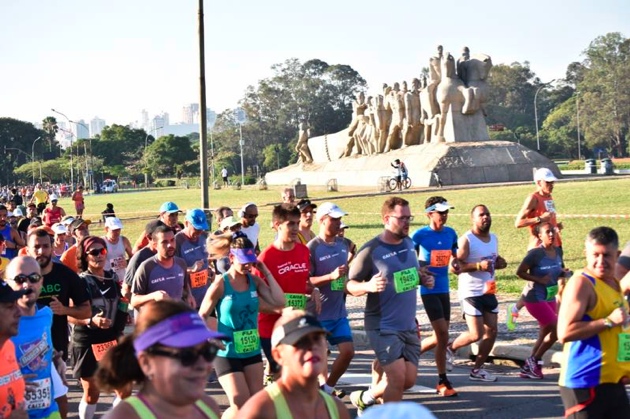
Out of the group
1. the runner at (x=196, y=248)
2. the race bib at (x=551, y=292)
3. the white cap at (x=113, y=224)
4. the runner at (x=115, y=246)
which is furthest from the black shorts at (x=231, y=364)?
the white cap at (x=113, y=224)

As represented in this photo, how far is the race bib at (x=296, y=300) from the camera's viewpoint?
8172 millimetres

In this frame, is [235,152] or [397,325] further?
[235,152]

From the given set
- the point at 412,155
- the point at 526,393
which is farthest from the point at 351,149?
the point at 526,393

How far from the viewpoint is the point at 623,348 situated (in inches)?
208

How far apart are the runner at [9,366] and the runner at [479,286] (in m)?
5.25

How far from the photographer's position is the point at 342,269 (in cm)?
843

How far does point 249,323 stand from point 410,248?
1473mm

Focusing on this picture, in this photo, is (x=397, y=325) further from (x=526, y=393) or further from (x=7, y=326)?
(x=7, y=326)

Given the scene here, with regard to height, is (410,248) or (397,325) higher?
(410,248)

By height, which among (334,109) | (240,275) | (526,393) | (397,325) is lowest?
(526,393)

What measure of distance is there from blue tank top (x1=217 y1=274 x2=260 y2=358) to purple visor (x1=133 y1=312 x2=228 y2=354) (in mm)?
3480

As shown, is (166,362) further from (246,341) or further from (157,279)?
(157,279)

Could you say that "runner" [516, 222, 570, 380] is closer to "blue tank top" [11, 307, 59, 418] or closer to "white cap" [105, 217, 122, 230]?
"white cap" [105, 217, 122, 230]

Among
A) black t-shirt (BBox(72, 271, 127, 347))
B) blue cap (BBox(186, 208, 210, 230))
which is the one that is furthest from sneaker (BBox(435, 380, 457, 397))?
black t-shirt (BBox(72, 271, 127, 347))
